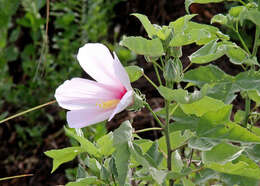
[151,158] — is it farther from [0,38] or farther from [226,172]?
[0,38]

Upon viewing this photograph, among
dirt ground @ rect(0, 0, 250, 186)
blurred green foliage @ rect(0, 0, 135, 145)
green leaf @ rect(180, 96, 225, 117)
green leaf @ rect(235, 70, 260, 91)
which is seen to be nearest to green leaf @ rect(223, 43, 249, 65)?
green leaf @ rect(235, 70, 260, 91)

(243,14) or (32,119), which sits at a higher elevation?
(243,14)

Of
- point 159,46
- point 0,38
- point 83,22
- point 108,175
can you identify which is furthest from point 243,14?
point 0,38

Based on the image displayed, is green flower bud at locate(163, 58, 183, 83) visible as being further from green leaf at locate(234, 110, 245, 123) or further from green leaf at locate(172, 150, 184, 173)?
green leaf at locate(234, 110, 245, 123)

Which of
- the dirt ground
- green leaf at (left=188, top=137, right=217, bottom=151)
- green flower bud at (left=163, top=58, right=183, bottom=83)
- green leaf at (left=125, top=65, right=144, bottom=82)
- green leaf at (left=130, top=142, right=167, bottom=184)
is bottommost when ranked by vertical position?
the dirt ground

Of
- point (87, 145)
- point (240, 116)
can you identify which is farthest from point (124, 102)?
point (240, 116)

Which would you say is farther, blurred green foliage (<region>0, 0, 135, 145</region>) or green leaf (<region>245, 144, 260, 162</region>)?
blurred green foliage (<region>0, 0, 135, 145</region>)

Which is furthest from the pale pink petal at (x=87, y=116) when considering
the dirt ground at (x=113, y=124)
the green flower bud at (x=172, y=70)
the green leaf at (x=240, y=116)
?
the dirt ground at (x=113, y=124)

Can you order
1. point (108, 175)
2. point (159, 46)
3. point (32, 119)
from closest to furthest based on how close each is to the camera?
point (159, 46) → point (108, 175) → point (32, 119)
